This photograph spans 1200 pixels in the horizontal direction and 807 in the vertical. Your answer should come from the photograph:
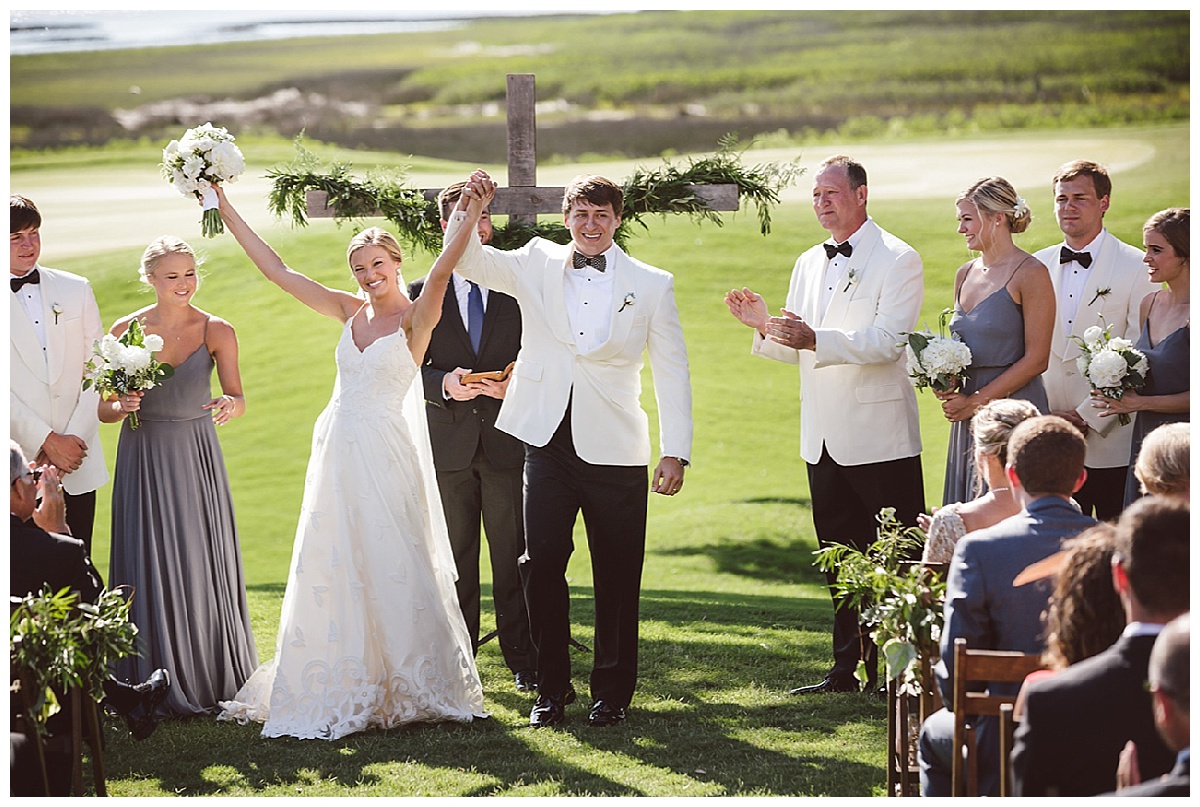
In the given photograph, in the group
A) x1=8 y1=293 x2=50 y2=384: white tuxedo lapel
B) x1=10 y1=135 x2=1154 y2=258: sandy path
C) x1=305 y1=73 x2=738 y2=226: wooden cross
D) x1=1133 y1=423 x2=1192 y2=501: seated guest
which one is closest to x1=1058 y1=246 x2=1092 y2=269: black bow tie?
x1=305 y1=73 x2=738 y2=226: wooden cross

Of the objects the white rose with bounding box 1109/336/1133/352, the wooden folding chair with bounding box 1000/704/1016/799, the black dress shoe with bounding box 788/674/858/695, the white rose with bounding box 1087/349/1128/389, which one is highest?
the white rose with bounding box 1109/336/1133/352

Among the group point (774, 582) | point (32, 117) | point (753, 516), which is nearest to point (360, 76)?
point (32, 117)

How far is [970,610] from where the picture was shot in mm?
3266

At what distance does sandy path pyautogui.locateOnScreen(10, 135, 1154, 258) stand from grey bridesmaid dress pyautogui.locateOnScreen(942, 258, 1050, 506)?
43.4 feet

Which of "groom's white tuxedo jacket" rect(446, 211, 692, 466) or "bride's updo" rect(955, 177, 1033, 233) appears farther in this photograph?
"bride's updo" rect(955, 177, 1033, 233)

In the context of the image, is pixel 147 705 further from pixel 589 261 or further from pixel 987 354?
pixel 987 354

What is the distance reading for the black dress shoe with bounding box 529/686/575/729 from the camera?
506cm

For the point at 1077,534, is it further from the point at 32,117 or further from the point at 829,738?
the point at 32,117

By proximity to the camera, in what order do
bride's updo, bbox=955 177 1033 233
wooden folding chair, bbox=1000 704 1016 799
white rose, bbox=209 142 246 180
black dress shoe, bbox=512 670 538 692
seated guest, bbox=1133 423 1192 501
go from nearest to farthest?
wooden folding chair, bbox=1000 704 1016 799 → seated guest, bbox=1133 423 1192 501 → white rose, bbox=209 142 246 180 → bride's updo, bbox=955 177 1033 233 → black dress shoe, bbox=512 670 538 692

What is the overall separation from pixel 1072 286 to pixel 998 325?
615 millimetres

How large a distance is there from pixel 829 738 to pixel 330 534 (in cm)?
208

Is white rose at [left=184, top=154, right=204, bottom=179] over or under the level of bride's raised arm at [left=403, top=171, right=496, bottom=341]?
over

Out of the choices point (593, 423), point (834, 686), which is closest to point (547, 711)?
point (593, 423)

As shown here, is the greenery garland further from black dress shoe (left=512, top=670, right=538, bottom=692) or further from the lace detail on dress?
the lace detail on dress
